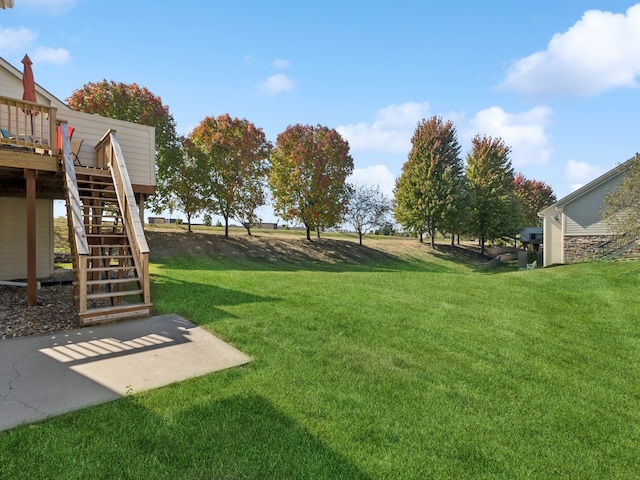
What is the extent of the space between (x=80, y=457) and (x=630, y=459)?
437 centimetres

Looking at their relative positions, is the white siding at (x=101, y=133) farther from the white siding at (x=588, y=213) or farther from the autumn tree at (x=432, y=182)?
the autumn tree at (x=432, y=182)

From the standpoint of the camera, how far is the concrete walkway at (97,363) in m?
3.06

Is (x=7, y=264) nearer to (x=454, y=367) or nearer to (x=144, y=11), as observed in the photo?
(x=144, y=11)

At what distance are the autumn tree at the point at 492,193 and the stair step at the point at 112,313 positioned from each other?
27527mm

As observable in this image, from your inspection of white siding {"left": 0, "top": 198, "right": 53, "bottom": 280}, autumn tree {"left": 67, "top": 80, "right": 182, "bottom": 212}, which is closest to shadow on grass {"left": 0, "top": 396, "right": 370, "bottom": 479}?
white siding {"left": 0, "top": 198, "right": 53, "bottom": 280}

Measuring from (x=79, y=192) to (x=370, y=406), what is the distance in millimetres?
7446

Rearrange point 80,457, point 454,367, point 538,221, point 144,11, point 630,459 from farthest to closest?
point 538,221 → point 144,11 → point 454,367 → point 630,459 → point 80,457

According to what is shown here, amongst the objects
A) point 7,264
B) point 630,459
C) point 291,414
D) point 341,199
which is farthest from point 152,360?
point 341,199

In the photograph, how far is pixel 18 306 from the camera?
5918 mm

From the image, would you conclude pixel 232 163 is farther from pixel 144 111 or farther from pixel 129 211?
pixel 129 211

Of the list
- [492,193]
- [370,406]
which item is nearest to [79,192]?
[370,406]

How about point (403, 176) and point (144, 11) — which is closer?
point (144, 11)

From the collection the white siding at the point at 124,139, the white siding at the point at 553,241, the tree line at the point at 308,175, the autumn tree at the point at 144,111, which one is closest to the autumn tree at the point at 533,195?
the tree line at the point at 308,175

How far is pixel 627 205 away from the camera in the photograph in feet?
45.1
